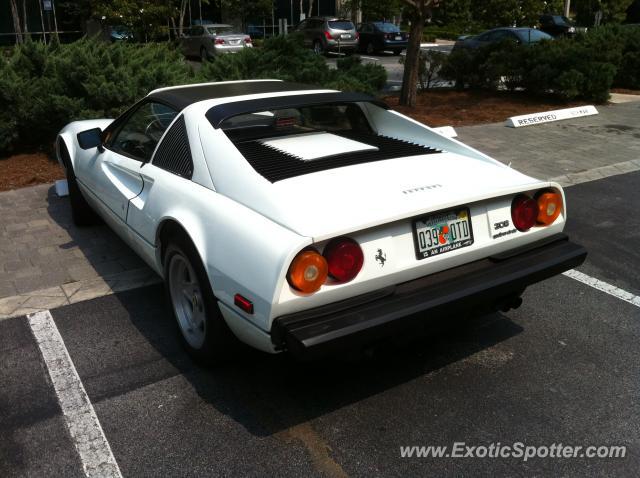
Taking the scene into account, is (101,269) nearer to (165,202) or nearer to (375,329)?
(165,202)

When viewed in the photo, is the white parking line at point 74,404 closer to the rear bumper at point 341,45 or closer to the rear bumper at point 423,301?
the rear bumper at point 423,301

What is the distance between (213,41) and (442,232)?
71.2ft

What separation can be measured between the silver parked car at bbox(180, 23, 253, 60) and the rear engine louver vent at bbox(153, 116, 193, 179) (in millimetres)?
19757

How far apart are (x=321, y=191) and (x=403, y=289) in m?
0.63

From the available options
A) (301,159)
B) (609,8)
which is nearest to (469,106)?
(301,159)

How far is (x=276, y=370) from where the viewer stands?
356cm

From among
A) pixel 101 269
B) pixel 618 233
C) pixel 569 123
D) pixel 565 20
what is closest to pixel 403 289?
pixel 101 269

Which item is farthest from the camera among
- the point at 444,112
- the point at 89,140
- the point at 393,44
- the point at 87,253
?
the point at 393,44

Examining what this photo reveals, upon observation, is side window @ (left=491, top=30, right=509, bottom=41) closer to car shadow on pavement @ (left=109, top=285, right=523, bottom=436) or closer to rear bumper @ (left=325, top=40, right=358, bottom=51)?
rear bumper @ (left=325, top=40, right=358, bottom=51)

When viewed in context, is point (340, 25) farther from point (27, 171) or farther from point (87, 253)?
point (87, 253)

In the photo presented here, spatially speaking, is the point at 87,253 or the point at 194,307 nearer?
the point at 194,307

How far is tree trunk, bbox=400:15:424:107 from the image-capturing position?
1163 centimetres

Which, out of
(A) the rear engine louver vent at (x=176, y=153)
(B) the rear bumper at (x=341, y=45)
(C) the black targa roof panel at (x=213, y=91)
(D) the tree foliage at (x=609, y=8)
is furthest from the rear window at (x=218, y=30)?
(A) the rear engine louver vent at (x=176, y=153)

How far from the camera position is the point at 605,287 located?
471 centimetres
